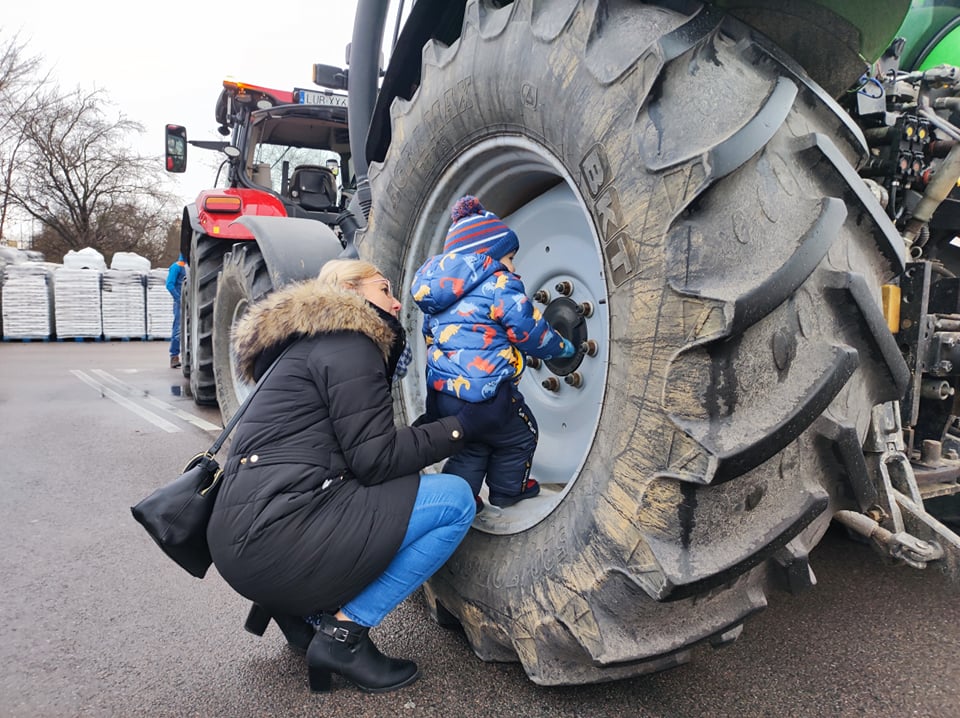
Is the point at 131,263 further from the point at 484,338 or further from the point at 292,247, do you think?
the point at 484,338

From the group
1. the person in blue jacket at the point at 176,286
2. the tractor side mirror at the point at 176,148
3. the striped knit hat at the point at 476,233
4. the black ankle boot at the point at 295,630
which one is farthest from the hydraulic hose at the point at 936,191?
the person in blue jacket at the point at 176,286

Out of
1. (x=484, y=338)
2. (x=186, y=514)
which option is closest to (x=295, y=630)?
(x=186, y=514)

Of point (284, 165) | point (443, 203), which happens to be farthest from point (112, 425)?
point (443, 203)

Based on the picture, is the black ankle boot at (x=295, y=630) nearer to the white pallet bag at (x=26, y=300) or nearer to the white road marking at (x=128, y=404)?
the white road marking at (x=128, y=404)

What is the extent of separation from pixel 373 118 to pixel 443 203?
0.77 metres

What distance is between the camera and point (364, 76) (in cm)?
311

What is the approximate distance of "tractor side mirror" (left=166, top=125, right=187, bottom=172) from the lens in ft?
22.1

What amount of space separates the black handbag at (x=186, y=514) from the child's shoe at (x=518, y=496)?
84 centimetres

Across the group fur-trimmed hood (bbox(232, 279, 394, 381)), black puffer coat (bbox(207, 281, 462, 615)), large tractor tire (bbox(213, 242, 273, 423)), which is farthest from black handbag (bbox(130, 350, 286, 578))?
large tractor tire (bbox(213, 242, 273, 423))

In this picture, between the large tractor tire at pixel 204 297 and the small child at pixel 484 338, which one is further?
the large tractor tire at pixel 204 297

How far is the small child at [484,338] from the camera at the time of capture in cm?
217

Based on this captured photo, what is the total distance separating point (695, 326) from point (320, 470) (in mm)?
1167

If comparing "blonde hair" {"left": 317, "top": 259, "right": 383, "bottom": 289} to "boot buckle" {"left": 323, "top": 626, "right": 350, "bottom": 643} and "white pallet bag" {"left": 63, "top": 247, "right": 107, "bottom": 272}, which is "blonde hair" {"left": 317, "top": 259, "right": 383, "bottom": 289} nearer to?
"boot buckle" {"left": 323, "top": 626, "right": 350, "bottom": 643}

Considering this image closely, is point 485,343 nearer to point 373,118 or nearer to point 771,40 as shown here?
point 771,40
